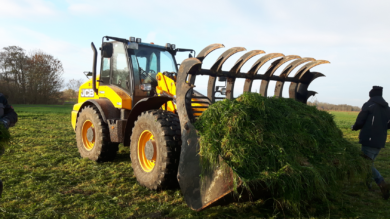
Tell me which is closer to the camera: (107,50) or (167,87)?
(167,87)

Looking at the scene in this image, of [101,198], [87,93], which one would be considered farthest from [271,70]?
[87,93]

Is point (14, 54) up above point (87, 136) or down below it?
above

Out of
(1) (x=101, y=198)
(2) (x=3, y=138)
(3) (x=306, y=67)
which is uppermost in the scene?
(3) (x=306, y=67)

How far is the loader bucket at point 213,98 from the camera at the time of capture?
324 cm

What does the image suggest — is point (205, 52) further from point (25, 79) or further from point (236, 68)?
point (25, 79)

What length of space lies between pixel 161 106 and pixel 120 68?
1458 mm

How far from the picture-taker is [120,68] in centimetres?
628

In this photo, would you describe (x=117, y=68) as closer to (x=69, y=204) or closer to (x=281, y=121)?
(x=69, y=204)

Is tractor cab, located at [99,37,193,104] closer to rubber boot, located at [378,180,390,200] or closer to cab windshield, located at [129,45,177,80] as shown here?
cab windshield, located at [129,45,177,80]

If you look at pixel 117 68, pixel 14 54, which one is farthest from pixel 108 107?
pixel 14 54

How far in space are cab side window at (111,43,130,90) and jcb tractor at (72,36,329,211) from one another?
0.02 m

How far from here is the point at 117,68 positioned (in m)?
6.38

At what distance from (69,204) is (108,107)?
2.57 metres

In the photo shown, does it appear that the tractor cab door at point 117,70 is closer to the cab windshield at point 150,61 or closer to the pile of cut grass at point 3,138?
the cab windshield at point 150,61
